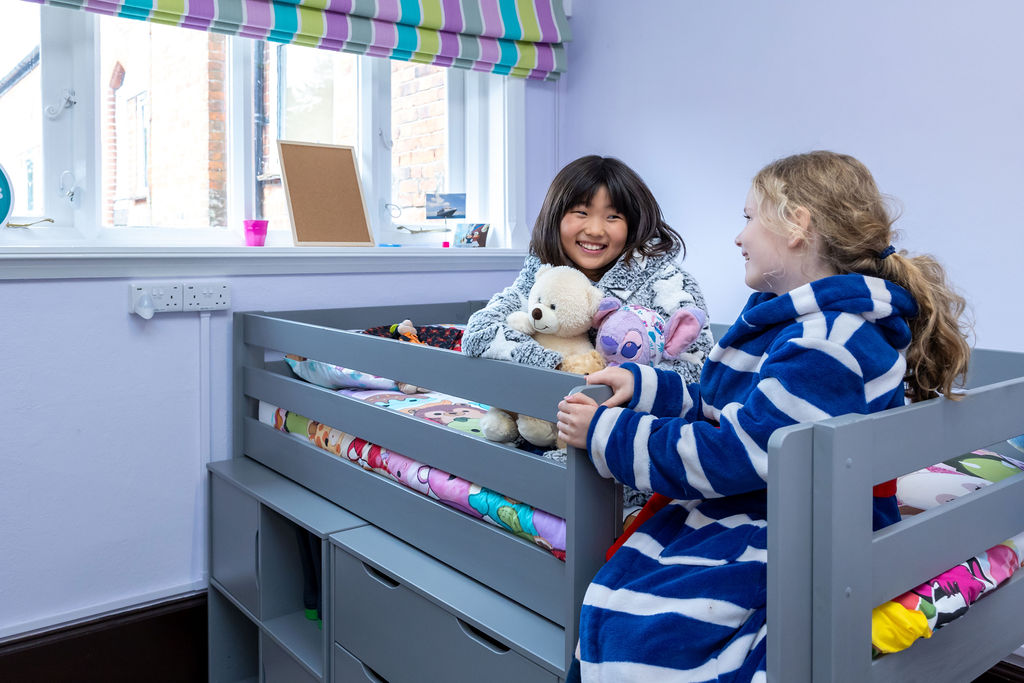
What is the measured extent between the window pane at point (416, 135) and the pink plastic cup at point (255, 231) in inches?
18.2

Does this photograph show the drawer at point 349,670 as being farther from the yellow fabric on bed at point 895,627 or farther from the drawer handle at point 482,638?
the yellow fabric on bed at point 895,627

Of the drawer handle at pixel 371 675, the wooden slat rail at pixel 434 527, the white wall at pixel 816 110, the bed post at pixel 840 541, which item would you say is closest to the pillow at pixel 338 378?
the wooden slat rail at pixel 434 527

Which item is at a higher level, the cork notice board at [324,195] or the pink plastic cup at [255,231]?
the cork notice board at [324,195]

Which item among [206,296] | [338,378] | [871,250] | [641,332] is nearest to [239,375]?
[206,296]

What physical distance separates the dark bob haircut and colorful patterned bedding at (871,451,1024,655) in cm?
60

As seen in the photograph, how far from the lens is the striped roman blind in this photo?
199 centimetres

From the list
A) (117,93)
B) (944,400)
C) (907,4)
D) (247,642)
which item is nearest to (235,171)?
(117,93)

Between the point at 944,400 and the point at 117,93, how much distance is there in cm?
200

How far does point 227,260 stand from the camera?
2074 mm

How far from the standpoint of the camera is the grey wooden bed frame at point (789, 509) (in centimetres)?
86

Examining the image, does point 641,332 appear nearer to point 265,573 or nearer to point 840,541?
point 840,541

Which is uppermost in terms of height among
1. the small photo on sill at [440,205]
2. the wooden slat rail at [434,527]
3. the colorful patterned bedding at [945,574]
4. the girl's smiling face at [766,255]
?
the small photo on sill at [440,205]

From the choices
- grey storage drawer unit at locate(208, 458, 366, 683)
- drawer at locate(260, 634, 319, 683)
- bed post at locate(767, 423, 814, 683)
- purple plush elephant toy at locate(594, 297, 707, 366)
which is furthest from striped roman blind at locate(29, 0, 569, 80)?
bed post at locate(767, 423, 814, 683)

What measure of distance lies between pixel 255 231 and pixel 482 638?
1.35 meters
